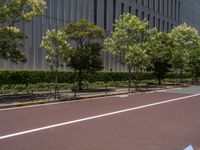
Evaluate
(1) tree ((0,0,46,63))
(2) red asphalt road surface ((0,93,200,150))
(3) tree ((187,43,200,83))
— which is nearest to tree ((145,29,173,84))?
(3) tree ((187,43,200,83))

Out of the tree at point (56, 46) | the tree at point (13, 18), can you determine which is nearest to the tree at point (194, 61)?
the tree at point (56, 46)

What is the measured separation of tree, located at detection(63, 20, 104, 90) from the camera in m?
34.4

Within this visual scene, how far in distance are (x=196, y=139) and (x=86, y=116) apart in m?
5.71

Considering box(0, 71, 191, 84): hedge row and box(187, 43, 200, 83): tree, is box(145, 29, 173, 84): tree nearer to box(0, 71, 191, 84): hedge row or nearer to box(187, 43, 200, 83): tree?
box(0, 71, 191, 84): hedge row

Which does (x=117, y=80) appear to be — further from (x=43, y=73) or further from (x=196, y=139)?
(x=196, y=139)

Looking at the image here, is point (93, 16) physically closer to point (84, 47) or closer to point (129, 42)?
point (129, 42)

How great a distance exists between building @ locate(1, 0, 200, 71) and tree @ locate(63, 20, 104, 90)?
4972 millimetres

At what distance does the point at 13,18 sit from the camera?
25484 millimetres

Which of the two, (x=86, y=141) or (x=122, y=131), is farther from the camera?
(x=122, y=131)

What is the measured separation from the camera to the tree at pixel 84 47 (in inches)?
1353

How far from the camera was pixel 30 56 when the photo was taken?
38531 mm

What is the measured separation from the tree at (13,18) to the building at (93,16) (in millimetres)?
9917

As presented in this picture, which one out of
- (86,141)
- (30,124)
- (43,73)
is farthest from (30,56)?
(86,141)

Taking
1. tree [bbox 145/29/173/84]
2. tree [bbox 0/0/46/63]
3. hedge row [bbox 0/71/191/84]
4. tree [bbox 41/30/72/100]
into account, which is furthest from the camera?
tree [bbox 145/29/173/84]
